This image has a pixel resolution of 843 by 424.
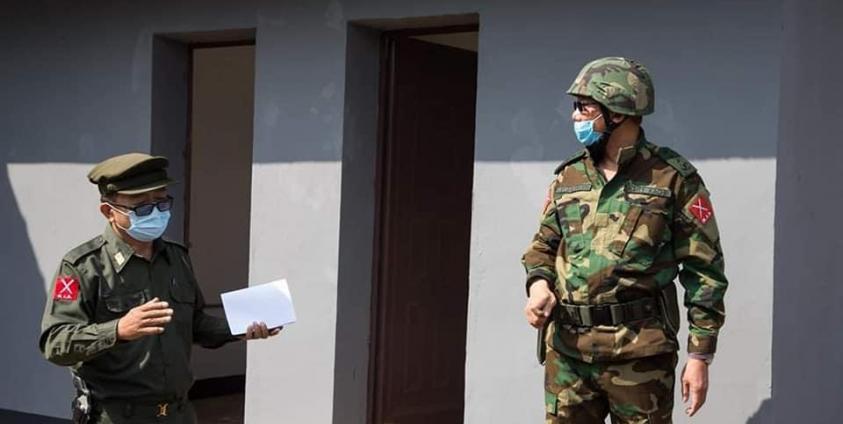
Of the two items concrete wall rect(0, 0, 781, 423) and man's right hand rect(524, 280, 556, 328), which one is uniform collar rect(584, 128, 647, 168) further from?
concrete wall rect(0, 0, 781, 423)

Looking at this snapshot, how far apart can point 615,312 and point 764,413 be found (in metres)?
1.26

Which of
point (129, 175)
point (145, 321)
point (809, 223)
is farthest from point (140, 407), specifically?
point (809, 223)

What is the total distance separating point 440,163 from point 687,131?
6.34ft

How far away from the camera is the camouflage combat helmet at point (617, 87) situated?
3.70m

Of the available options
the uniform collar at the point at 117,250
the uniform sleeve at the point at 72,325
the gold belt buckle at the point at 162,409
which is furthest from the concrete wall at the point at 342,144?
the uniform sleeve at the point at 72,325

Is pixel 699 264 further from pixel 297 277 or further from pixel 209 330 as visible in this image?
pixel 297 277

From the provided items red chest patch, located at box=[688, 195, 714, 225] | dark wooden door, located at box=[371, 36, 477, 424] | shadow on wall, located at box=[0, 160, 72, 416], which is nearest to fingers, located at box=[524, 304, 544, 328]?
red chest patch, located at box=[688, 195, 714, 225]

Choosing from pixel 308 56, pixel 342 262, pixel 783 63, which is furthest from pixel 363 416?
pixel 783 63

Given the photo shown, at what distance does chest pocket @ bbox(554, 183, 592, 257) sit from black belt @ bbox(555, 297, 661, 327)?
189 millimetres

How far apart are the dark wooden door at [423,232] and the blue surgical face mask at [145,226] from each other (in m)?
2.48

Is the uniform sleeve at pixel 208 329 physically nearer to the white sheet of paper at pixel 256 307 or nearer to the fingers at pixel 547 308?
the white sheet of paper at pixel 256 307

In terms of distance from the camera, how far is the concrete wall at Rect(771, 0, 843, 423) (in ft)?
15.4

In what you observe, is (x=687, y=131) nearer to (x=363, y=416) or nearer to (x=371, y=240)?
(x=371, y=240)

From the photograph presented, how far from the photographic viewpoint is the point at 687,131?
4.84 m
